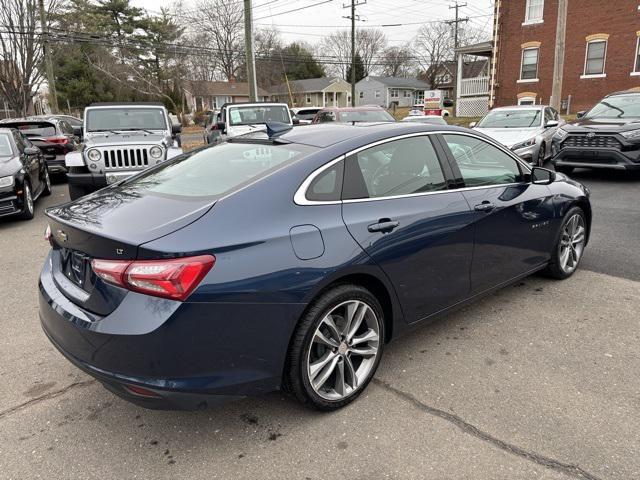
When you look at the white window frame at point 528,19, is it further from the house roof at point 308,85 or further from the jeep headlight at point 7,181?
the house roof at point 308,85

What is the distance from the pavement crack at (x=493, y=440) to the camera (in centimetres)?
234

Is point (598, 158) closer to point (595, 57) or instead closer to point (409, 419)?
point (409, 419)

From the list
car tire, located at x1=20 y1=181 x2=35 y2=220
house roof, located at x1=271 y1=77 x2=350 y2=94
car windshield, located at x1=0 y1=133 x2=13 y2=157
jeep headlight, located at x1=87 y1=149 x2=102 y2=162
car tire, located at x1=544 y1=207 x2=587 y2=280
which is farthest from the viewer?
house roof, located at x1=271 y1=77 x2=350 y2=94

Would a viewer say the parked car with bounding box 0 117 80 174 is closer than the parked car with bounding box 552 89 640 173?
No

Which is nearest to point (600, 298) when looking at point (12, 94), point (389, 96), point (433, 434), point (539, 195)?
point (539, 195)

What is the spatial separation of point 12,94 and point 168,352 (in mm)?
28458

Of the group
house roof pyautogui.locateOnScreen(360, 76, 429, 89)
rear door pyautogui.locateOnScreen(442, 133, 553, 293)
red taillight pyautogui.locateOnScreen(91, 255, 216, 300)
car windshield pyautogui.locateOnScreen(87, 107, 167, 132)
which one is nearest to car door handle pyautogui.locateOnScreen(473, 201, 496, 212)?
rear door pyautogui.locateOnScreen(442, 133, 553, 293)

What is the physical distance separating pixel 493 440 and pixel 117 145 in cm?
766

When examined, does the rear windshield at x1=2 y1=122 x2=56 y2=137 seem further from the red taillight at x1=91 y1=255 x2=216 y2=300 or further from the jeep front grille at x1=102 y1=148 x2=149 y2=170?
the red taillight at x1=91 y1=255 x2=216 y2=300

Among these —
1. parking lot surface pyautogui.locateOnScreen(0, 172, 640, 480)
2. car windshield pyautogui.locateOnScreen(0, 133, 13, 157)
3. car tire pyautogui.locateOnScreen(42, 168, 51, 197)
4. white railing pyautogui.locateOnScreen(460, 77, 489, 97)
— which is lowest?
parking lot surface pyautogui.locateOnScreen(0, 172, 640, 480)

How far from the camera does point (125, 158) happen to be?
8.39 metres

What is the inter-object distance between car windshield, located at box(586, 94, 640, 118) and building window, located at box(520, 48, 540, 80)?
17887 mm

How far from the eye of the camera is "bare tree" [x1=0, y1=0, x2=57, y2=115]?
21891 mm

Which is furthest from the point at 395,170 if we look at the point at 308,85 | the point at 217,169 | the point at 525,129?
the point at 308,85
